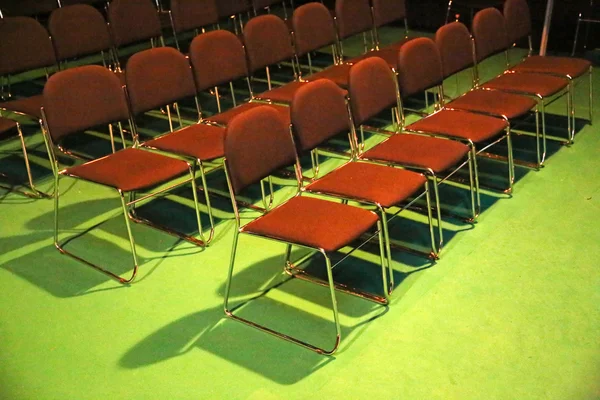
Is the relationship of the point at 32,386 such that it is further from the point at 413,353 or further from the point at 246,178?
the point at 413,353

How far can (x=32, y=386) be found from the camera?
10.0ft

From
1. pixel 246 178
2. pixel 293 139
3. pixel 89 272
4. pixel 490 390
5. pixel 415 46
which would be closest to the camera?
pixel 490 390

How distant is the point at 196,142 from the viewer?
4.20m

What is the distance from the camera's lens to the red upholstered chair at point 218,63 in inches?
180

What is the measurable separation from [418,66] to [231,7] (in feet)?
8.81

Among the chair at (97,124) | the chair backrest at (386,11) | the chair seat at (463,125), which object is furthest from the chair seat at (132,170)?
the chair backrest at (386,11)

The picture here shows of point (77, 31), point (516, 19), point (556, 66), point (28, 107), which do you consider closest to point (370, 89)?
point (556, 66)

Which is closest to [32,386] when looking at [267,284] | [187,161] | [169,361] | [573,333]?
[169,361]

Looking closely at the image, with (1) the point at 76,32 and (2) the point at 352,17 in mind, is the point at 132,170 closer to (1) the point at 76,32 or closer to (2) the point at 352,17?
(1) the point at 76,32

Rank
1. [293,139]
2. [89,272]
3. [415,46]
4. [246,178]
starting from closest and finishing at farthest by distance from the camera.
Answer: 1. [246,178]
2. [293,139]
3. [89,272]
4. [415,46]

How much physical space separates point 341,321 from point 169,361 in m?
0.80

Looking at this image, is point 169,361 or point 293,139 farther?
point 293,139

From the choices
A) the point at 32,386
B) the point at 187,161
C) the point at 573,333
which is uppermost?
the point at 187,161

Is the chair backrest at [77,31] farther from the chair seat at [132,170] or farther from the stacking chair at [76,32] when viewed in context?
the chair seat at [132,170]
